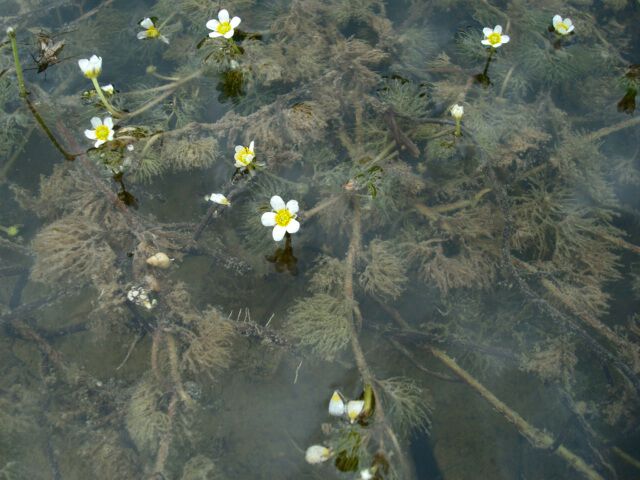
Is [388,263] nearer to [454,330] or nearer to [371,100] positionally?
[454,330]

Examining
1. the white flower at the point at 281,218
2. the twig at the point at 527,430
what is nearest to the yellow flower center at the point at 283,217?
the white flower at the point at 281,218

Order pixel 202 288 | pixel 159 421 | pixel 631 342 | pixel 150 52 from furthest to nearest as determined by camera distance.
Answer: pixel 150 52 → pixel 202 288 → pixel 631 342 → pixel 159 421

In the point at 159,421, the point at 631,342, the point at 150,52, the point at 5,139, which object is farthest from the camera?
the point at 150,52

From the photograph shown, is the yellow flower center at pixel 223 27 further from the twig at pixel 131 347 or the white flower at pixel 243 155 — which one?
the twig at pixel 131 347

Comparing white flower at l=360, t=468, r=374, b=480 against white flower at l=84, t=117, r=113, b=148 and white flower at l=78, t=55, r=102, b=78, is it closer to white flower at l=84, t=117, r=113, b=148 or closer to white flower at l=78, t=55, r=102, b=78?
white flower at l=84, t=117, r=113, b=148

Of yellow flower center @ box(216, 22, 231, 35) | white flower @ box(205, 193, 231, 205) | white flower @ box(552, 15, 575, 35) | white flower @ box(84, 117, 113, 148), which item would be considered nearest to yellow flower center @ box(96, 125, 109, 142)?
white flower @ box(84, 117, 113, 148)

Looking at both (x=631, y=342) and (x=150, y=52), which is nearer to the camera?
(x=631, y=342)

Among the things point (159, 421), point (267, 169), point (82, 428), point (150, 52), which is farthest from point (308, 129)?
point (82, 428)
